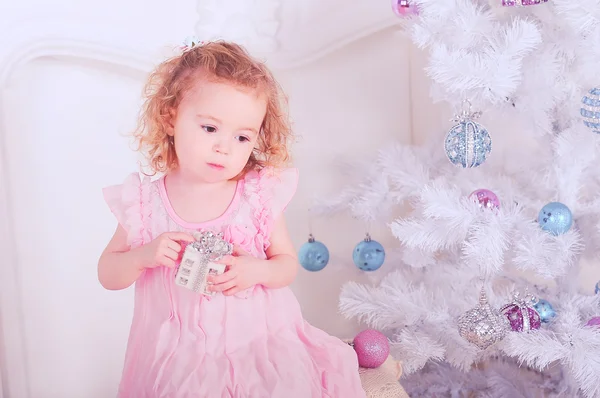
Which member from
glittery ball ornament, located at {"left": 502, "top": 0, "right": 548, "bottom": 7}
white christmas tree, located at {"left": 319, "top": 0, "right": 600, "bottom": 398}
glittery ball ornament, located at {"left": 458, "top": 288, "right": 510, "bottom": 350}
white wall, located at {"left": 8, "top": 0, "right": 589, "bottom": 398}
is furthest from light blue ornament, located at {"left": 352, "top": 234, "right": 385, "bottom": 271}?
glittery ball ornament, located at {"left": 502, "top": 0, "right": 548, "bottom": 7}

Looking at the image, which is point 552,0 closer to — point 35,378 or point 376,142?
point 376,142

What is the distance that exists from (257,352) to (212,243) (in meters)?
0.19

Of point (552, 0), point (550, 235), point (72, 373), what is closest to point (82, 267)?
point (72, 373)

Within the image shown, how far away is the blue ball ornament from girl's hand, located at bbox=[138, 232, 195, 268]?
62cm

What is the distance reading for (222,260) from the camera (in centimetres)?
114

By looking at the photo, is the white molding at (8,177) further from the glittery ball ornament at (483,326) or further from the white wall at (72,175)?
the glittery ball ornament at (483,326)

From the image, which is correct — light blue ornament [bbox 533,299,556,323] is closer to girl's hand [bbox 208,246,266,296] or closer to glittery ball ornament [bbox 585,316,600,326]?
glittery ball ornament [bbox 585,316,600,326]

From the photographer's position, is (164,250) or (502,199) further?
(502,199)

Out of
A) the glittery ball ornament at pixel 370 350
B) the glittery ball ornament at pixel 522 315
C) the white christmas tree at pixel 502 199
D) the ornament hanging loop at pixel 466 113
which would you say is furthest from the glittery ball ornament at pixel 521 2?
the glittery ball ornament at pixel 370 350

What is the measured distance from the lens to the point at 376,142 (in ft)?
6.70

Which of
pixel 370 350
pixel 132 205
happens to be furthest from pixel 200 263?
pixel 370 350

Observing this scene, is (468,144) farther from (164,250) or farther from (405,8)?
(164,250)

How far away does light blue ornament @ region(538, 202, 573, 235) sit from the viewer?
1472 mm

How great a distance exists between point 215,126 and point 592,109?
2.34 ft
